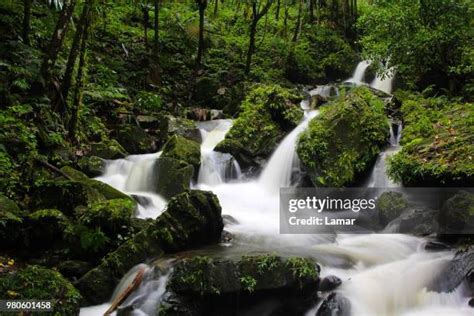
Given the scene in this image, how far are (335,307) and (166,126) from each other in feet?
27.3

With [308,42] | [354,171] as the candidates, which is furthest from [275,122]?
[308,42]

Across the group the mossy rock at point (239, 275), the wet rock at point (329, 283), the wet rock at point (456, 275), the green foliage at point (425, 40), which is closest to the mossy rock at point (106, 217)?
the mossy rock at point (239, 275)

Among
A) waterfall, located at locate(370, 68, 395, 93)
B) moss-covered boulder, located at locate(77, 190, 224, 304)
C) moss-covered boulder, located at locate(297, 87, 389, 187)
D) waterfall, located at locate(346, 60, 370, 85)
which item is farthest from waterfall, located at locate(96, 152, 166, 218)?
waterfall, located at locate(346, 60, 370, 85)

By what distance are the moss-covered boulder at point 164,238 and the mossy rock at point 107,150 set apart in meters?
4.27

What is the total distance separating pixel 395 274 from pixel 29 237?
5.71 meters

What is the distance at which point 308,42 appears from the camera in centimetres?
2153

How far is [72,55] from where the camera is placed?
10.4 metres

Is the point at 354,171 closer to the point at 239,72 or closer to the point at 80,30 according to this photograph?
the point at 80,30

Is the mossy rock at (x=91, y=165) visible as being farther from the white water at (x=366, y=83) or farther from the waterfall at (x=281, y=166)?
the white water at (x=366, y=83)

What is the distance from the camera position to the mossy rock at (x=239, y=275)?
19.4 ft

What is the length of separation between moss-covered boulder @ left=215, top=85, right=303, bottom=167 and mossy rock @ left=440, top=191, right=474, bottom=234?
5.11 metres

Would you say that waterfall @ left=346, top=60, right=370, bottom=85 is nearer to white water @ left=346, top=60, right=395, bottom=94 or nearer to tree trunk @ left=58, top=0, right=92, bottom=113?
white water @ left=346, top=60, right=395, bottom=94

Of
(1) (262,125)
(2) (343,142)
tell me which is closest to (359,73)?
(1) (262,125)

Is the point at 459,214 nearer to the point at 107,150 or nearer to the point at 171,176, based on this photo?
the point at 171,176
